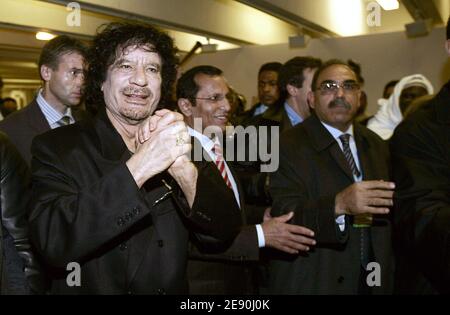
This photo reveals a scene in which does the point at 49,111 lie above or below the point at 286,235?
above

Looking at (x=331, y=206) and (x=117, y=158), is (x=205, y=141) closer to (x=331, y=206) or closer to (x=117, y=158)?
(x=331, y=206)

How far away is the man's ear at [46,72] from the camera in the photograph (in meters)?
3.18

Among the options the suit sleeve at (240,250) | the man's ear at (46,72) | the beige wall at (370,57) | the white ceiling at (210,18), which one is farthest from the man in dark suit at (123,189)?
the beige wall at (370,57)

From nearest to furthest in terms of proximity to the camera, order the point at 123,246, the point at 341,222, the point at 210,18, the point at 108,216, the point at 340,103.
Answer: the point at 108,216
the point at 123,246
the point at 341,222
the point at 340,103
the point at 210,18


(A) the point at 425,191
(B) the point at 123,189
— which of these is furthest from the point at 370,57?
(B) the point at 123,189

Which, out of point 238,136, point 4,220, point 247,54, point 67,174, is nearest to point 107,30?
point 67,174

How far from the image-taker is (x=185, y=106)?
3256mm

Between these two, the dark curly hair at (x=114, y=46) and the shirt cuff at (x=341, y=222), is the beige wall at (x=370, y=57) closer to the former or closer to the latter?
the shirt cuff at (x=341, y=222)

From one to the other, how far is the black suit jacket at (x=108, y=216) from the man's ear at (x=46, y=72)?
5.28ft

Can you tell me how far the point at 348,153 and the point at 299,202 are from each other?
466 millimetres

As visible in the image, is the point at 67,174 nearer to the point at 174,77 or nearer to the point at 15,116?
the point at 174,77

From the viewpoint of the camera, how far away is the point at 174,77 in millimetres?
2064

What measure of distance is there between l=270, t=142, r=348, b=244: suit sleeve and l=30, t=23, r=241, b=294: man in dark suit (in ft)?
2.42
